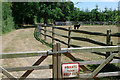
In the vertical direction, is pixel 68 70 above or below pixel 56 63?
below

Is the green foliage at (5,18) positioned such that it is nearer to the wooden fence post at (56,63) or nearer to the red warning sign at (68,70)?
the wooden fence post at (56,63)

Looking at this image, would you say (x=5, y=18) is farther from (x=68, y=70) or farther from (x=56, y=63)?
(x=68, y=70)

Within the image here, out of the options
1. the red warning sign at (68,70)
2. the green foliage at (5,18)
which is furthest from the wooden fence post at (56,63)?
the green foliage at (5,18)

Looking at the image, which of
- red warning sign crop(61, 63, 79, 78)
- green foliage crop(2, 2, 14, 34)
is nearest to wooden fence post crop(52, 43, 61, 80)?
red warning sign crop(61, 63, 79, 78)

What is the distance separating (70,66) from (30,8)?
32749mm

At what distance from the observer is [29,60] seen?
6.25 m

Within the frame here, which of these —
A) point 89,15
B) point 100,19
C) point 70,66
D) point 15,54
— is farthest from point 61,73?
point 100,19

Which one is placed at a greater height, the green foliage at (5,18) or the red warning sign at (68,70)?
the green foliage at (5,18)

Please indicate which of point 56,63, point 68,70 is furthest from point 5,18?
point 68,70

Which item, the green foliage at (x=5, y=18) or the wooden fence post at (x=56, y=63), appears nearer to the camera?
the wooden fence post at (x=56, y=63)

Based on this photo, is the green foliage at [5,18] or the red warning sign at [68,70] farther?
the green foliage at [5,18]

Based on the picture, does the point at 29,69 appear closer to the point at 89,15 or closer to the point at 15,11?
the point at 15,11

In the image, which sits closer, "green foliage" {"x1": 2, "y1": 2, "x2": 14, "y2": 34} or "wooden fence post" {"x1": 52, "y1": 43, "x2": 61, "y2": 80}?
"wooden fence post" {"x1": 52, "y1": 43, "x2": 61, "y2": 80}

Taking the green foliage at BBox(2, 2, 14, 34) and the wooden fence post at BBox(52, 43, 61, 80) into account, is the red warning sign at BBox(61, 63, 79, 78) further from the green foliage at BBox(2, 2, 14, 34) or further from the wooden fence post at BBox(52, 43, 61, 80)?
the green foliage at BBox(2, 2, 14, 34)
